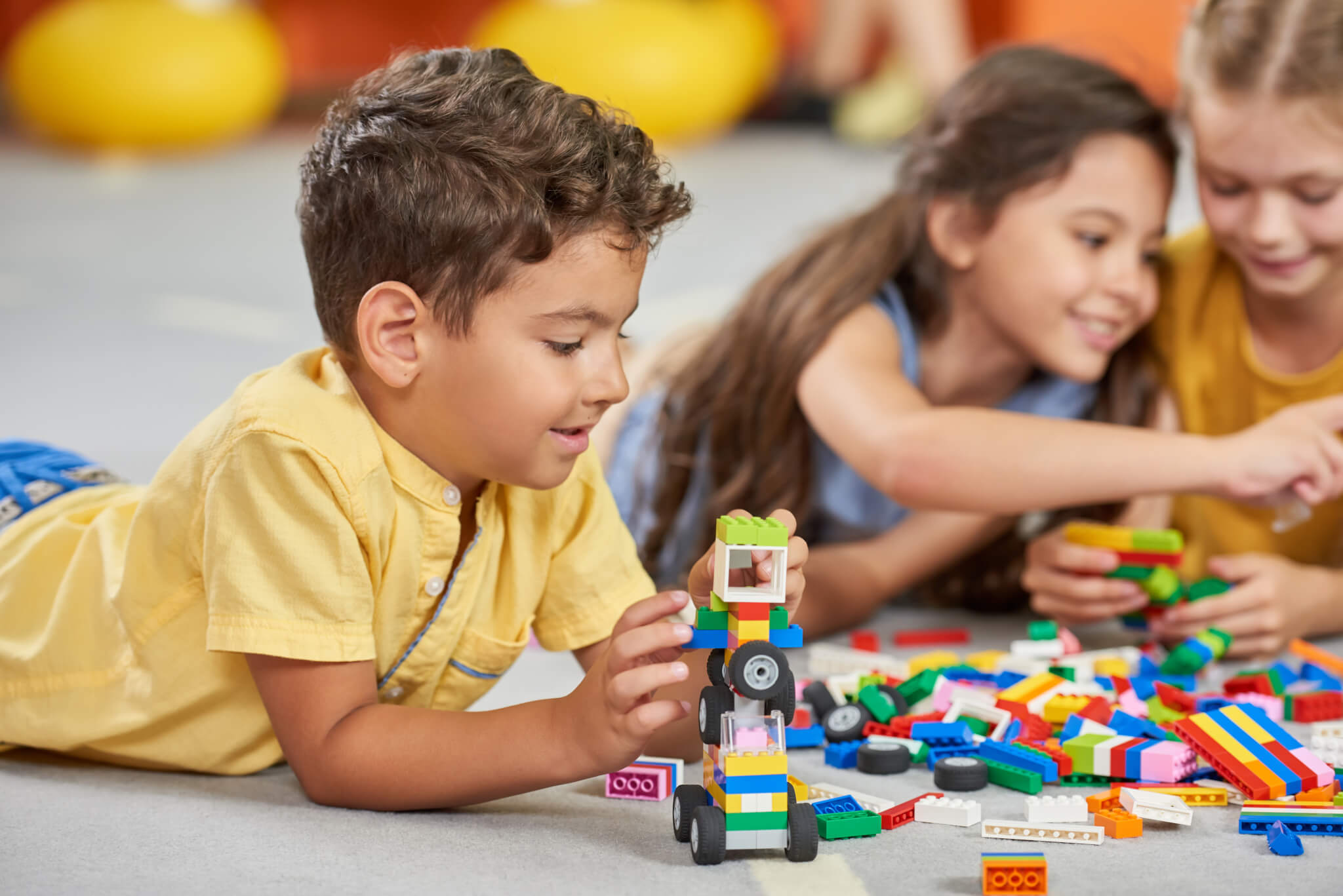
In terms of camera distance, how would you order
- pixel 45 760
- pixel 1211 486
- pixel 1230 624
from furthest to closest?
1. pixel 1230 624
2. pixel 1211 486
3. pixel 45 760

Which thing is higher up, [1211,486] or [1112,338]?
[1112,338]

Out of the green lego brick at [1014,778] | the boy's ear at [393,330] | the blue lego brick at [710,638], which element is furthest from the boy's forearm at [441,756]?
the green lego brick at [1014,778]

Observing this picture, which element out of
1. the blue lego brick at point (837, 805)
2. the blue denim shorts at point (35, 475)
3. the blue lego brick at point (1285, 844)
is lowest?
the blue lego brick at point (1285, 844)

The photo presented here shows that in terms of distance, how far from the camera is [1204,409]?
1593 millimetres

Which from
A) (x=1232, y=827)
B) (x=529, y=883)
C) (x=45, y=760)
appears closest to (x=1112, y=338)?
(x=1232, y=827)

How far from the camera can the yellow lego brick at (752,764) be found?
2.72ft

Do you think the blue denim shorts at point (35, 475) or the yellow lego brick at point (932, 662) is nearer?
the blue denim shorts at point (35, 475)

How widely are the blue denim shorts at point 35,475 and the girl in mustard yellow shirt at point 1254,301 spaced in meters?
0.89

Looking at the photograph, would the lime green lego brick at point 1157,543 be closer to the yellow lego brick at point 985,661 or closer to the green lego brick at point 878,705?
the yellow lego brick at point 985,661

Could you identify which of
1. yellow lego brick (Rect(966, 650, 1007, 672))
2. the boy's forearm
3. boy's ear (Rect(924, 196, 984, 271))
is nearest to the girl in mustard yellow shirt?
yellow lego brick (Rect(966, 650, 1007, 672))

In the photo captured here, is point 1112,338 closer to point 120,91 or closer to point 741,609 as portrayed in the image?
point 741,609

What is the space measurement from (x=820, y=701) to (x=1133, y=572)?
0.39m

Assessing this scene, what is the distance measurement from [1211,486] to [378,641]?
27.8 inches

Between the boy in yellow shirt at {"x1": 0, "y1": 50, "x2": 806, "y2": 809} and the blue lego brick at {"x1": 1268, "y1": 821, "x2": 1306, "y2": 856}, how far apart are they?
0.33 m
